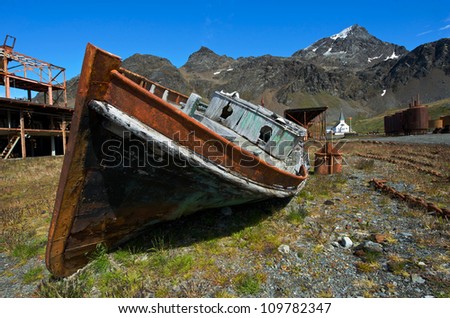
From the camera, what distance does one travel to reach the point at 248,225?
222 inches

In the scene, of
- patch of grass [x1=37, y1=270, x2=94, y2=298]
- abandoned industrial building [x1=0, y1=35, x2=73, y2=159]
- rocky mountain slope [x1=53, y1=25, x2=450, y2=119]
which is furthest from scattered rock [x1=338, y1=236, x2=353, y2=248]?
rocky mountain slope [x1=53, y1=25, x2=450, y2=119]

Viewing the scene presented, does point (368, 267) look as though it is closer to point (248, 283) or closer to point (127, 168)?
point (248, 283)

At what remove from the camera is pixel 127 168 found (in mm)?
3902

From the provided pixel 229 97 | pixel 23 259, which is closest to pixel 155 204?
pixel 23 259

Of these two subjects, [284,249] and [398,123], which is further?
[398,123]

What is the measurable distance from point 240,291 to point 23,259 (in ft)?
14.3

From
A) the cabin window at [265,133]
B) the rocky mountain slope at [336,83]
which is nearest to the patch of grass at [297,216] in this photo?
the cabin window at [265,133]

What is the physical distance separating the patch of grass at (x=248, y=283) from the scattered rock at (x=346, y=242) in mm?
1906

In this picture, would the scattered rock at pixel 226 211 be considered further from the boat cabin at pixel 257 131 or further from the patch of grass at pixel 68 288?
the patch of grass at pixel 68 288

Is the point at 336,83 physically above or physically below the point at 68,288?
above

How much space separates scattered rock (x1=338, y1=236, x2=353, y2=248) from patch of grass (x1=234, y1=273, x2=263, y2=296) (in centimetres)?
191

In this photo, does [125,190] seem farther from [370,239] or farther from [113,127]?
[370,239]

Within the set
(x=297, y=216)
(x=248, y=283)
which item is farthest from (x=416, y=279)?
(x=297, y=216)

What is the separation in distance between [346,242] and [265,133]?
2.97 m
